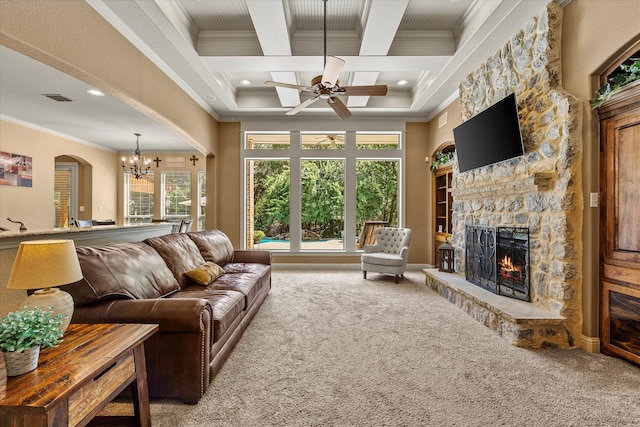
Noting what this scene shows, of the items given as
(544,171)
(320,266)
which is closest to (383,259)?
(320,266)

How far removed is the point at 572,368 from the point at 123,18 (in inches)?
197

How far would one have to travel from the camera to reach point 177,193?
9258mm

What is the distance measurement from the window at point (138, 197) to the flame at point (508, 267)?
358 inches

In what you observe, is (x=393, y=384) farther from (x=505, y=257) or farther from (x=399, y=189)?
(x=399, y=189)

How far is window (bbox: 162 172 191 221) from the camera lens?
924 centimetres

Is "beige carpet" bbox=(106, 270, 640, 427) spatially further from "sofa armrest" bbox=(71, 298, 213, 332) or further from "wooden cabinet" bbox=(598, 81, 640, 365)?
"sofa armrest" bbox=(71, 298, 213, 332)

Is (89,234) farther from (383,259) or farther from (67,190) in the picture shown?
(67,190)

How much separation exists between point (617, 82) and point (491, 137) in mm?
1296

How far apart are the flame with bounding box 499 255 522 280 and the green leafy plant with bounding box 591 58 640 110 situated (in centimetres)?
169

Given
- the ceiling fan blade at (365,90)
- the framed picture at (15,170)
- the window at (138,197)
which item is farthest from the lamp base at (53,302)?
the window at (138,197)

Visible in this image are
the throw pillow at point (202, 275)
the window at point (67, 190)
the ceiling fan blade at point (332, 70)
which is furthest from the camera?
the window at point (67, 190)

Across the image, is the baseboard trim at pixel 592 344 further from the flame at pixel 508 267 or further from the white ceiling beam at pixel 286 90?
the white ceiling beam at pixel 286 90

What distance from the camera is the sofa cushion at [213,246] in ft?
12.7

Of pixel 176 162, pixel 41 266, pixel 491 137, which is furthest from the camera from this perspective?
pixel 176 162
